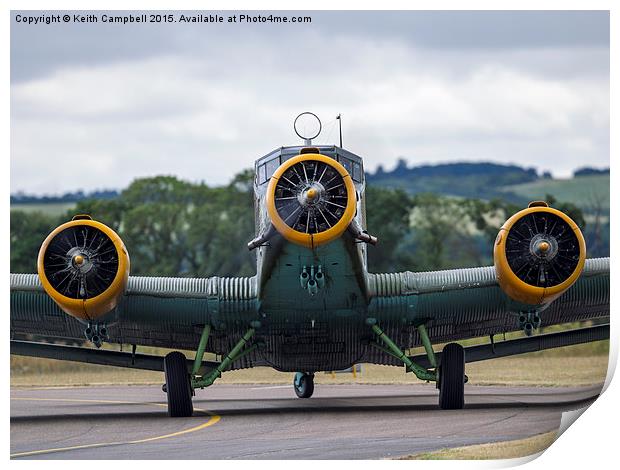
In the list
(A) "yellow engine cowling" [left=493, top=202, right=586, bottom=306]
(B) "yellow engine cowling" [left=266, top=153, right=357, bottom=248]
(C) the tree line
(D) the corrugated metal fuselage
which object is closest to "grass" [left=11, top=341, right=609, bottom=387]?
(C) the tree line

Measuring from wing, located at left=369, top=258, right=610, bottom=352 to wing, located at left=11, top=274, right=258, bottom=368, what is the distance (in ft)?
9.25

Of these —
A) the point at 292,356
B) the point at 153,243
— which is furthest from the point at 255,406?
the point at 153,243

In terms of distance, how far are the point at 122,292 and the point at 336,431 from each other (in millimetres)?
5098

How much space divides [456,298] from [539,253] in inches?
116

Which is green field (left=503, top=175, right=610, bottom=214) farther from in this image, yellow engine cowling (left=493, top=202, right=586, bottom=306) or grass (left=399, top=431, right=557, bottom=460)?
grass (left=399, top=431, right=557, bottom=460)

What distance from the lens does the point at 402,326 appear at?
2617 cm

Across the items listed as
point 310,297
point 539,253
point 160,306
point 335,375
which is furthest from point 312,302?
point 335,375

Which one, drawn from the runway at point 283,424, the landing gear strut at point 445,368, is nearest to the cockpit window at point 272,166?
the landing gear strut at point 445,368

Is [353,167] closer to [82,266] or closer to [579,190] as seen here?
[82,266]

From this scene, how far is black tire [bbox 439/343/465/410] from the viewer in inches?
1008

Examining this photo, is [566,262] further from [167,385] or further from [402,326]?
[167,385]

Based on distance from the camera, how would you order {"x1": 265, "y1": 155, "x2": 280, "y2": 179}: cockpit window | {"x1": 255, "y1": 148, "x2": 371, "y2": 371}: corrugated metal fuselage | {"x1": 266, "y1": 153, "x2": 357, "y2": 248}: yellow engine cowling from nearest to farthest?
{"x1": 266, "y1": 153, "x2": 357, "y2": 248}: yellow engine cowling, {"x1": 255, "y1": 148, "x2": 371, "y2": 371}: corrugated metal fuselage, {"x1": 265, "y1": 155, "x2": 280, "y2": 179}: cockpit window

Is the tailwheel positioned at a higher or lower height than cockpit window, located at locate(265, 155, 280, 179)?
lower

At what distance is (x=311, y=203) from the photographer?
21.5m
